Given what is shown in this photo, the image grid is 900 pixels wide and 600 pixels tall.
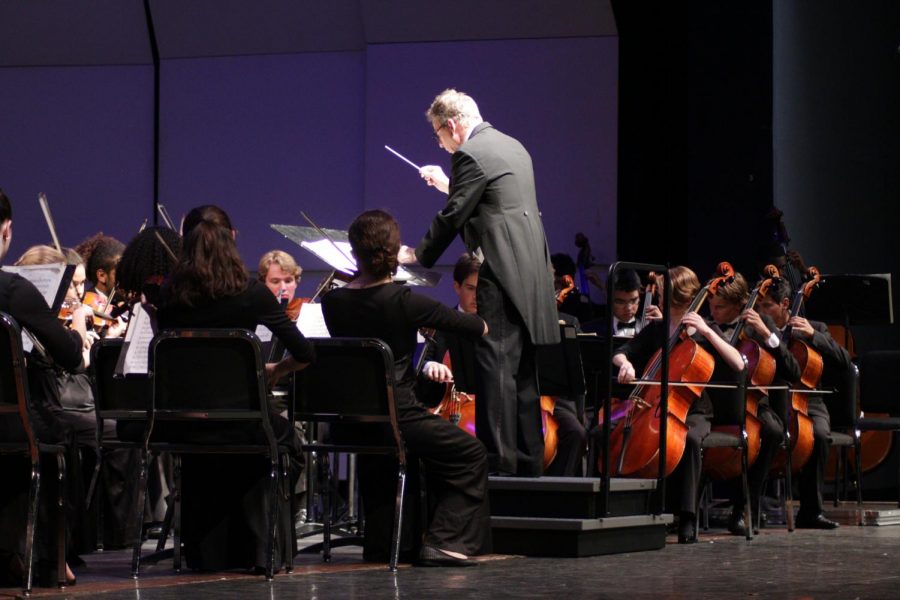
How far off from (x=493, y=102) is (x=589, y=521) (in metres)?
3.95

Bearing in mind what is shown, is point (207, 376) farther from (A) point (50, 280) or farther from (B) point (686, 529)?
(B) point (686, 529)

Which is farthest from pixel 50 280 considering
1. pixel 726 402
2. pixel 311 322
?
pixel 726 402

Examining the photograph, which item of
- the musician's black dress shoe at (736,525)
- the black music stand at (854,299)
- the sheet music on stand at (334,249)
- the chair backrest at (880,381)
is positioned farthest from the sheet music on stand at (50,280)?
the chair backrest at (880,381)

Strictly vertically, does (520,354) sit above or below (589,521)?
above

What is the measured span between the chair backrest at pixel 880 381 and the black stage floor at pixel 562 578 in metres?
2.08

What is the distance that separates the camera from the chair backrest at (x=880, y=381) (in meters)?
7.09

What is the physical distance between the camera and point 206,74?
873 centimetres

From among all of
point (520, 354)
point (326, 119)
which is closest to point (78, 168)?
point (326, 119)

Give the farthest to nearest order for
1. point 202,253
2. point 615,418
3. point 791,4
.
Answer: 1. point 791,4
2. point 615,418
3. point 202,253

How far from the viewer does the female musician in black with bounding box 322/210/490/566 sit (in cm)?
441

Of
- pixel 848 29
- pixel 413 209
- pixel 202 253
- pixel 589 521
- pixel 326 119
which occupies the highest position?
pixel 848 29

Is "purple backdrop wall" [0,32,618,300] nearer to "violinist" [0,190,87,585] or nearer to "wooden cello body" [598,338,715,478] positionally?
"wooden cello body" [598,338,715,478]

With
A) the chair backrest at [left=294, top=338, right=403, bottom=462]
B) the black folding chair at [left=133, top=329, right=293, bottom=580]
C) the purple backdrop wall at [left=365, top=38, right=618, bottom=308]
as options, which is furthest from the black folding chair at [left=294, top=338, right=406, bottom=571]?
the purple backdrop wall at [left=365, top=38, right=618, bottom=308]

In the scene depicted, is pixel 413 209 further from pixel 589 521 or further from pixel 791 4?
pixel 589 521
